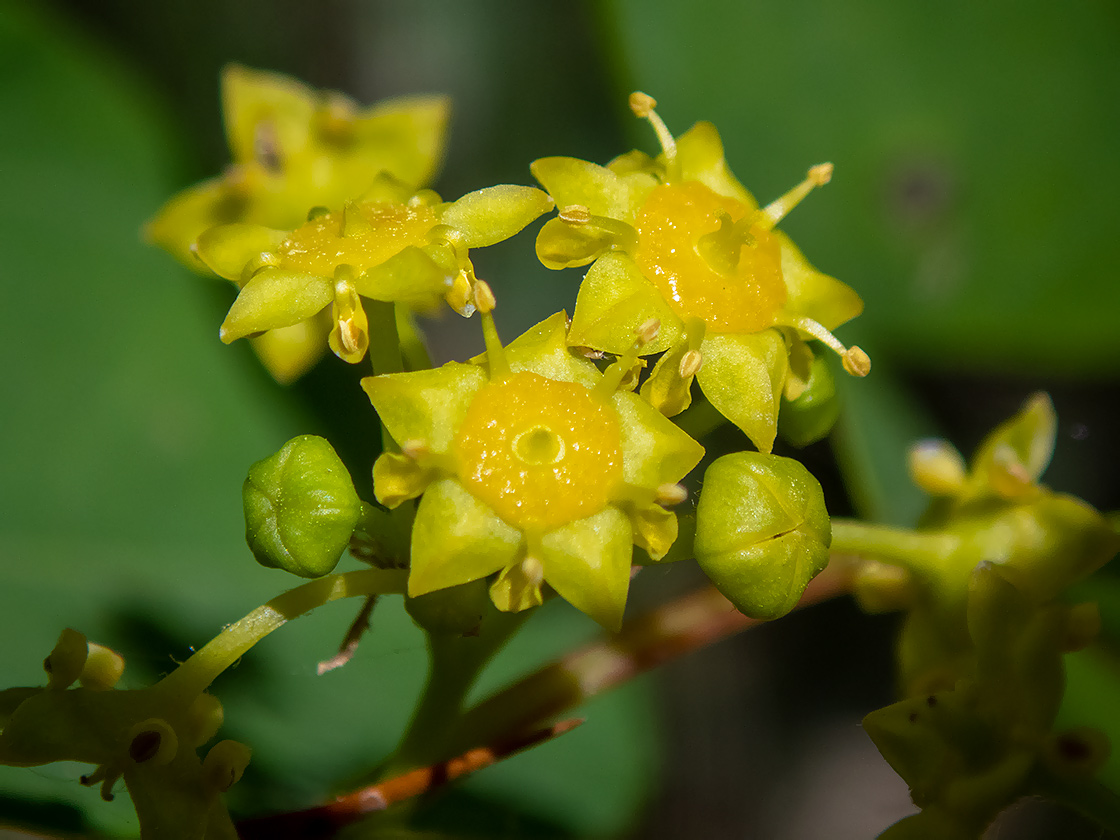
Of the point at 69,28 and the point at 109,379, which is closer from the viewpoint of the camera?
the point at 109,379

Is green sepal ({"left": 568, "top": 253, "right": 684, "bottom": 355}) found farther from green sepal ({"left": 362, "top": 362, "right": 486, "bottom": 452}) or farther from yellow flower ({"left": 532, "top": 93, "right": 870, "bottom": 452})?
green sepal ({"left": 362, "top": 362, "right": 486, "bottom": 452})

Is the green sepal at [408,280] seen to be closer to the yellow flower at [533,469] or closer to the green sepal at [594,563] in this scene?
the yellow flower at [533,469]

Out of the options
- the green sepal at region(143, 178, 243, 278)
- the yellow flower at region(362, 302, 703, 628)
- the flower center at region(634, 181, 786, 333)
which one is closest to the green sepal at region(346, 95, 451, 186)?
the green sepal at region(143, 178, 243, 278)

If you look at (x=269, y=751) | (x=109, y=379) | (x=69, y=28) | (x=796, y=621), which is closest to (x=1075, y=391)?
(x=796, y=621)

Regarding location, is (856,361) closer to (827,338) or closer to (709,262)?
(827,338)

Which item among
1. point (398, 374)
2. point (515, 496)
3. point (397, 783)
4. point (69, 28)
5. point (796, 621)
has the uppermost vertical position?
point (69, 28)

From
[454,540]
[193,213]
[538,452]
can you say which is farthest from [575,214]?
[193,213]

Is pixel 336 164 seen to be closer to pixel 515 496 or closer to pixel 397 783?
pixel 515 496
